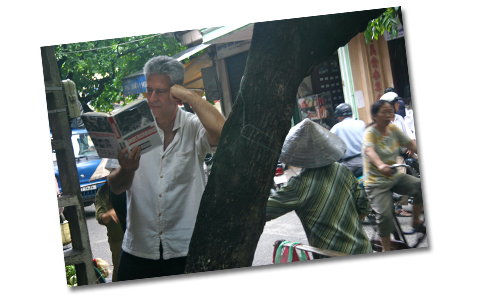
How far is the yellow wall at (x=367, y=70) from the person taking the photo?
338cm

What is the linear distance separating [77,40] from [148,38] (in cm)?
51

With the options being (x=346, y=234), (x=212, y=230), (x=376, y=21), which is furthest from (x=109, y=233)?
(x=376, y=21)

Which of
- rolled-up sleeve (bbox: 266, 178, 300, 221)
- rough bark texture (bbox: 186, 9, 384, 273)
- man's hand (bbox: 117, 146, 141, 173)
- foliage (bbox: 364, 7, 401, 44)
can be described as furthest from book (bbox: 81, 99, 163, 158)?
foliage (bbox: 364, 7, 401, 44)

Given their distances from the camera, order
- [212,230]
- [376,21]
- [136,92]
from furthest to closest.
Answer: [376,21] < [136,92] < [212,230]

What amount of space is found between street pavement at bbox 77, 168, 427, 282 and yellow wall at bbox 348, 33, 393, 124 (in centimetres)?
73

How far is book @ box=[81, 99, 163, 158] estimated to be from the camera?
3.11 metres

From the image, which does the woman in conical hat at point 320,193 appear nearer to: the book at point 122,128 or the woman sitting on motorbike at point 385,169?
the woman sitting on motorbike at point 385,169

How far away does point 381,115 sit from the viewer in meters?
3.32

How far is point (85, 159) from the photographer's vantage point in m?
3.18

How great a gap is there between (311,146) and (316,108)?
260 mm

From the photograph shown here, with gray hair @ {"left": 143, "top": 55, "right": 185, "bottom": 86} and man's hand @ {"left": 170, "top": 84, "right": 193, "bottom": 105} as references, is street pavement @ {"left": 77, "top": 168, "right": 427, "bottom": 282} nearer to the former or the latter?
man's hand @ {"left": 170, "top": 84, "right": 193, "bottom": 105}

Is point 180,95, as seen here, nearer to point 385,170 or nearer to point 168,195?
point 168,195

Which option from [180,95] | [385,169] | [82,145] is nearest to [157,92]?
[180,95]

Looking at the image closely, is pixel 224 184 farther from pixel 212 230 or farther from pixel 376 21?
pixel 376 21
